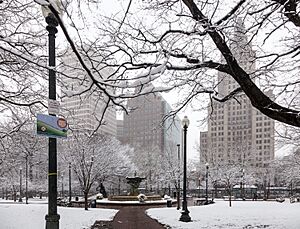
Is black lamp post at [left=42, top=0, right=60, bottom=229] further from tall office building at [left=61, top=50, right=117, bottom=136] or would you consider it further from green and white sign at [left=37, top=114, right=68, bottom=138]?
tall office building at [left=61, top=50, right=117, bottom=136]

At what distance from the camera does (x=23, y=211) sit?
18.1 metres

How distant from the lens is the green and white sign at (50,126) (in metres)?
6.16

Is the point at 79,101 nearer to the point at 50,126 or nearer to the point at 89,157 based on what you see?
the point at 50,126

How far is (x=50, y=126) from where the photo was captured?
245 inches

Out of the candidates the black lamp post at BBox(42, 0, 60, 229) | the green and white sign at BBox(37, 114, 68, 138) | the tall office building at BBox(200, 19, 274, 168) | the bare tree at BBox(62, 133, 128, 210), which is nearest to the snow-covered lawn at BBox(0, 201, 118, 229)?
the black lamp post at BBox(42, 0, 60, 229)

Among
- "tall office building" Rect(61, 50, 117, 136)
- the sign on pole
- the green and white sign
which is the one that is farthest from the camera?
"tall office building" Rect(61, 50, 117, 136)

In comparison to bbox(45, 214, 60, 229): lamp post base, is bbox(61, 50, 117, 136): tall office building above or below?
above

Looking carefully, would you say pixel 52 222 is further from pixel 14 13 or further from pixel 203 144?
pixel 203 144

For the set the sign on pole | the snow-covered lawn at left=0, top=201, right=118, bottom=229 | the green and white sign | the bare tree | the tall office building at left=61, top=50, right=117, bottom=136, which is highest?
the tall office building at left=61, top=50, right=117, bottom=136

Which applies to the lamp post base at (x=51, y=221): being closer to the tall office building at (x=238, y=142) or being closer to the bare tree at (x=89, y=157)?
the bare tree at (x=89, y=157)

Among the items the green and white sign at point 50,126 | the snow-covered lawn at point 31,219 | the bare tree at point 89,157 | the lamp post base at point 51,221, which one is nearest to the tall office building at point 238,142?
the bare tree at point 89,157

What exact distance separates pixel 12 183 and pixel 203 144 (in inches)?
1483

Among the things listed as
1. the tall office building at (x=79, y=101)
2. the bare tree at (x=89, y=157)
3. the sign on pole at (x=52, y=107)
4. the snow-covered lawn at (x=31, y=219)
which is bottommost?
the snow-covered lawn at (x=31, y=219)

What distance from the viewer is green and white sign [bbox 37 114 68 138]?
6156 millimetres
